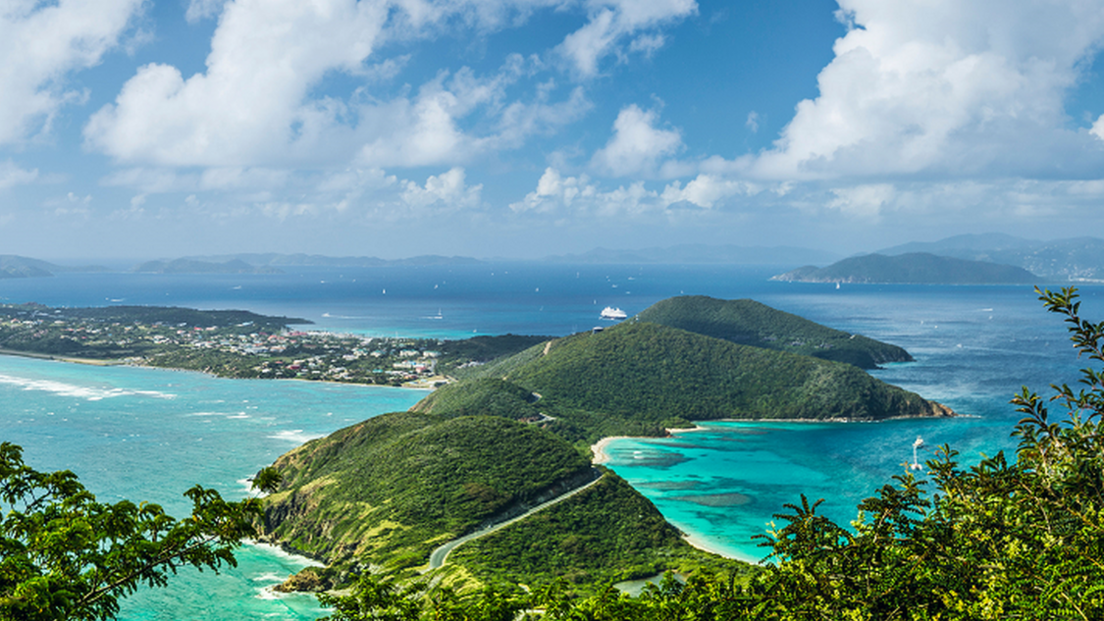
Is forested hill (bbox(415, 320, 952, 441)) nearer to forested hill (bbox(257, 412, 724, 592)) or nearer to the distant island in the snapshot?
the distant island

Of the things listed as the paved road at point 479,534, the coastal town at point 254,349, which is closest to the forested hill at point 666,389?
the paved road at point 479,534

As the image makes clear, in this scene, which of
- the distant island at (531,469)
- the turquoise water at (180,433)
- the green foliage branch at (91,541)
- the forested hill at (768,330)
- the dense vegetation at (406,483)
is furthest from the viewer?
the forested hill at (768,330)

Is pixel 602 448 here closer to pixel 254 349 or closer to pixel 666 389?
pixel 666 389

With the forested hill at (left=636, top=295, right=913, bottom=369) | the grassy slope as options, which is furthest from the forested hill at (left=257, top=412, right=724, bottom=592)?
the forested hill at (left=636, top=295, right=913, bottom=369)

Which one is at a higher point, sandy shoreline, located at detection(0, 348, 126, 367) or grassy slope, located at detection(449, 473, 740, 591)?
sandy shoreline, located at detection(0, 348, 126, 367)

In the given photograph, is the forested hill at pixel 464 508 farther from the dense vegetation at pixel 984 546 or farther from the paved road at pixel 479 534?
the dense vegetation at pixel 984 546

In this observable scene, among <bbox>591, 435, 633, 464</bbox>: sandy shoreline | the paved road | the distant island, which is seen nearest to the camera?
the paved road
